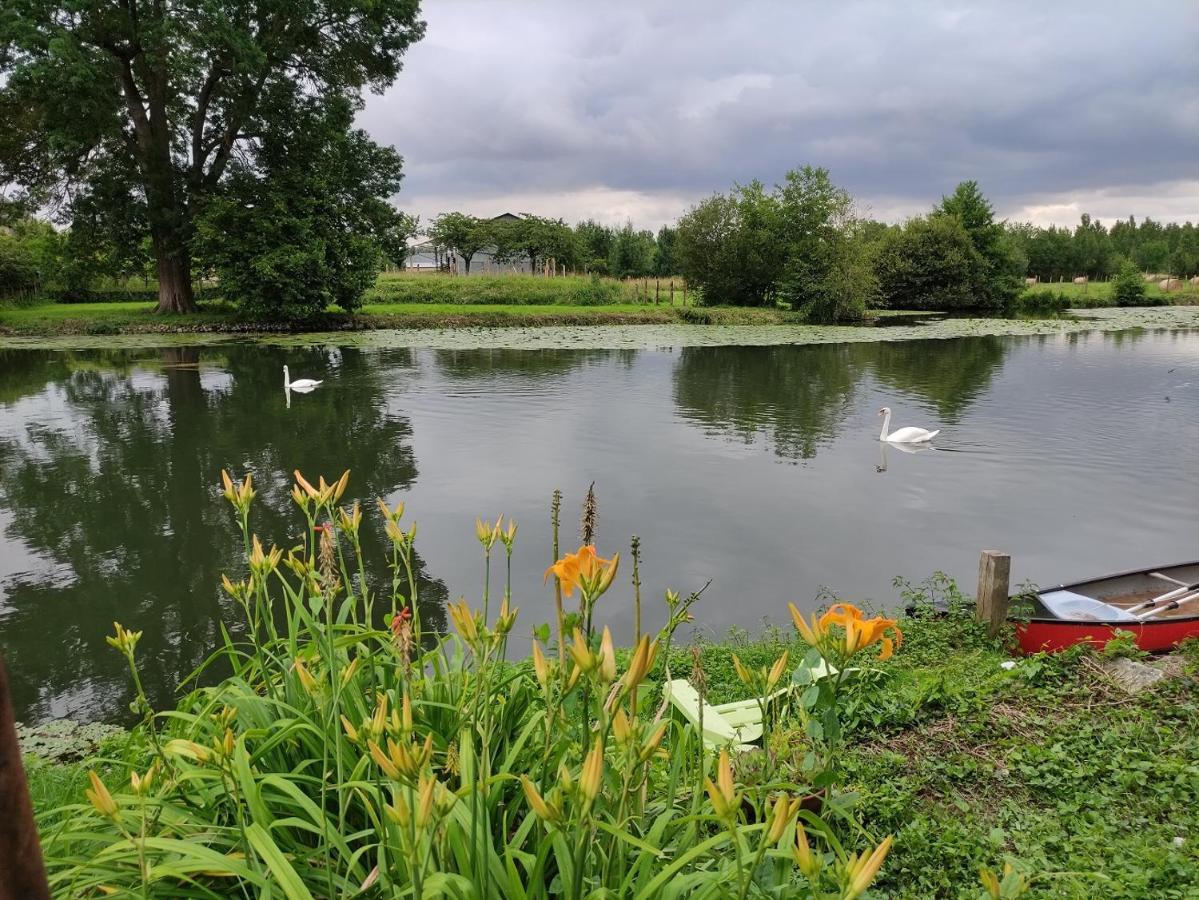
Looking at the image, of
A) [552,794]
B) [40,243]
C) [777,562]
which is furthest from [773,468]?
[40,243]

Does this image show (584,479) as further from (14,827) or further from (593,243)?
(593,243)

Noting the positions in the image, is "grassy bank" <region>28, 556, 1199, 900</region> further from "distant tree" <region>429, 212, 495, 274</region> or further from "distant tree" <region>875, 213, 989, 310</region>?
"distant tree" <region>429, 212, 495, 274</region>

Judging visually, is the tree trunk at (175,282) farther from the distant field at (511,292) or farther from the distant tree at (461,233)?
the distant tree at (461,233)

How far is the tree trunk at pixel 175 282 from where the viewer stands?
24094 mm

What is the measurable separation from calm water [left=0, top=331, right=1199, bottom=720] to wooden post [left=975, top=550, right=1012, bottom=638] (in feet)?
3.56

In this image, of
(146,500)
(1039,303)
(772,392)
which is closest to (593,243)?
(1039,303)

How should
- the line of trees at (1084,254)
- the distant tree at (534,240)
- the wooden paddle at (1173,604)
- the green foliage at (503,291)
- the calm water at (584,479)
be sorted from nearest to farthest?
the wooden paddle at (1173,604)
the calm water at (584,479)
the green foliage at (503,291)
the distant tree at (534,240)
the line of trees at (1084,254)

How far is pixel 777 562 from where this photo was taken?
6.13 meters

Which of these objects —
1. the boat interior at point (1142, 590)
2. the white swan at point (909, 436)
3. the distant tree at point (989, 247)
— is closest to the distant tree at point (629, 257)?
the distant tree at point (989, 247)

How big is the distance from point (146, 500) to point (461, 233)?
4524 cm

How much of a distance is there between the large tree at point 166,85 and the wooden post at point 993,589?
841 inches

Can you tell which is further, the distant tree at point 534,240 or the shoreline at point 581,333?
the distant tree at point 534,240

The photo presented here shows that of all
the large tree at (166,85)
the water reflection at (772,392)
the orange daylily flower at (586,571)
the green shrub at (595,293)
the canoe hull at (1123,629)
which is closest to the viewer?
the orange daylily flower at (586,571)

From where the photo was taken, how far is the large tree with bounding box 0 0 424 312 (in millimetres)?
18672
